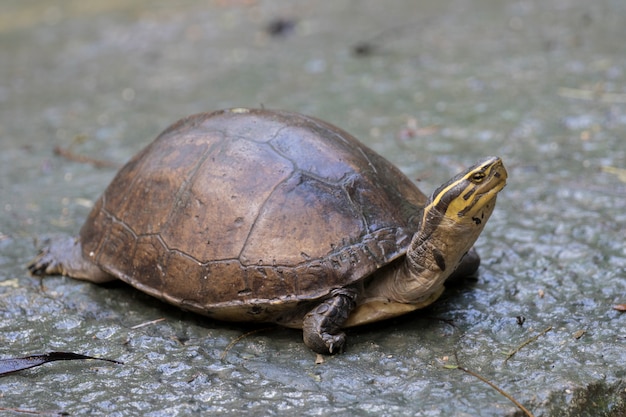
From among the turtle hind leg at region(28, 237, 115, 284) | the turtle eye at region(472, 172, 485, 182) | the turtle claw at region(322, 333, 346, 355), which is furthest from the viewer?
the turtle hind leg at region(28, 237, 115, 284)

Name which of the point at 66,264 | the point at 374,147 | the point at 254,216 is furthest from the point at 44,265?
the point at 374,147

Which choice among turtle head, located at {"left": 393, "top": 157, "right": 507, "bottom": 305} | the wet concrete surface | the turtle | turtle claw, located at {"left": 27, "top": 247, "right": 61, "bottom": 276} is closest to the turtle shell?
the turtle

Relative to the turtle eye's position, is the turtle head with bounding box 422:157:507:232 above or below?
below

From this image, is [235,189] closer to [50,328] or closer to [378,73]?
[50,328]

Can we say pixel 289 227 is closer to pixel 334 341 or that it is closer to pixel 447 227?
pixel 334 341

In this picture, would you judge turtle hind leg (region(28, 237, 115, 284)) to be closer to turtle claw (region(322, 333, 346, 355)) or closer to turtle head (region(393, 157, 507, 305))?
turtle claw (region(322, 333, 346, 355))

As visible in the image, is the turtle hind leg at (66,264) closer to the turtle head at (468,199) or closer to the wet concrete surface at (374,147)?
the wet concrete surface at (374,147)

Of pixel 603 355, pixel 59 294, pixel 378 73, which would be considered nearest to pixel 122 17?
pixel 378 73
